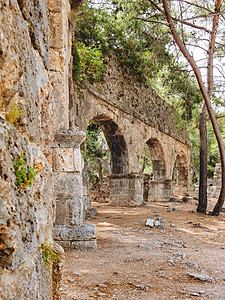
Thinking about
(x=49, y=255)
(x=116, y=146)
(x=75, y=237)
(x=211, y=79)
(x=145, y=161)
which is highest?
(x=211, y=79)

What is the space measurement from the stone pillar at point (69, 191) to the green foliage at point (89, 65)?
2.93m

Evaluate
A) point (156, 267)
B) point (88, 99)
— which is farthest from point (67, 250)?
point (88, 99)

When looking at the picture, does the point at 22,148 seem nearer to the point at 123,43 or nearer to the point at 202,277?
the point at 202,277

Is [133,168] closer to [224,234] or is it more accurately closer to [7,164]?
[224,234]

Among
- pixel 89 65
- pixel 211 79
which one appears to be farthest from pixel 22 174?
pixel 211 79

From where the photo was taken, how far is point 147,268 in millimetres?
3166

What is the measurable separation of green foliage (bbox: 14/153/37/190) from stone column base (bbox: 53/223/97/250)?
9.81ft

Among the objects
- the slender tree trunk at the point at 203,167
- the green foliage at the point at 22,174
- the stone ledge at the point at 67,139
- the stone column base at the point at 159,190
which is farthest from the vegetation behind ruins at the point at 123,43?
the green foliage at the point at 22,174

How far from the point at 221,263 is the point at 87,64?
604 centimetres

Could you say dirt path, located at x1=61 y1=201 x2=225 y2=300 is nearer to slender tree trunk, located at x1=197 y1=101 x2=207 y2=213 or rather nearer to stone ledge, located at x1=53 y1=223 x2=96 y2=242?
stone ledge, located at x1=53 y1=223 x2=96 y2=242

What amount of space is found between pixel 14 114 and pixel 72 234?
3119 mm

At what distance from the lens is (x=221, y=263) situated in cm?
352

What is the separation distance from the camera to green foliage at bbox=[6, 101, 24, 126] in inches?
34.5

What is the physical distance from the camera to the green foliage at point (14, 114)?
2.88 feet
